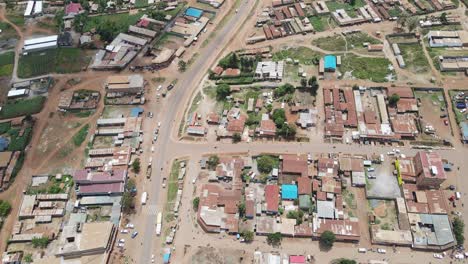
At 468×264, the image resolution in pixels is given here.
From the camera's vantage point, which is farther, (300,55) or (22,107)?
(300,55)

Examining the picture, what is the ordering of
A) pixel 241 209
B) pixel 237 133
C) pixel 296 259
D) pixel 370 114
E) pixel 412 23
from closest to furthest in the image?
1. pixel 296 259
2. pixel 241 209
3. pixel 237 133
4. pixel 370 114
5. pixel 412 23

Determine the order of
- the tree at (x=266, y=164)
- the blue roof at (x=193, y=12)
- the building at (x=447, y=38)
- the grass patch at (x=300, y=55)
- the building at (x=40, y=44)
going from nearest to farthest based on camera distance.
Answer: the tree at (x=266, y=164) < the building at (x=447, y=38) < the grass patch at (x=300, y=55) < the building at (x=40, y=44) < the blue roof at (x=193, y=12)

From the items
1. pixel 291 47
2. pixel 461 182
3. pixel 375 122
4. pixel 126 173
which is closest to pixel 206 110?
pixel 126 173

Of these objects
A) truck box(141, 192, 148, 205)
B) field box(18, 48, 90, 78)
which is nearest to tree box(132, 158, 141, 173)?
truck box(141, 192, 148, 205)

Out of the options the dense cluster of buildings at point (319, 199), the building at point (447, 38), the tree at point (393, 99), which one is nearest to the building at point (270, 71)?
the dense cluster of buildings at point (319, 199)

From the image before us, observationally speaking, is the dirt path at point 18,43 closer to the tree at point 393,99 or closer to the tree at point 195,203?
the tree at point 195,203

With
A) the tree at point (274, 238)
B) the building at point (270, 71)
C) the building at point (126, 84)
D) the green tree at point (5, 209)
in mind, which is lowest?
the tree at point (274, 238)

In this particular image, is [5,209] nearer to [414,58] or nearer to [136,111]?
[136,111]

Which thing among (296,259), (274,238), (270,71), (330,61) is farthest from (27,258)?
(330,61)
